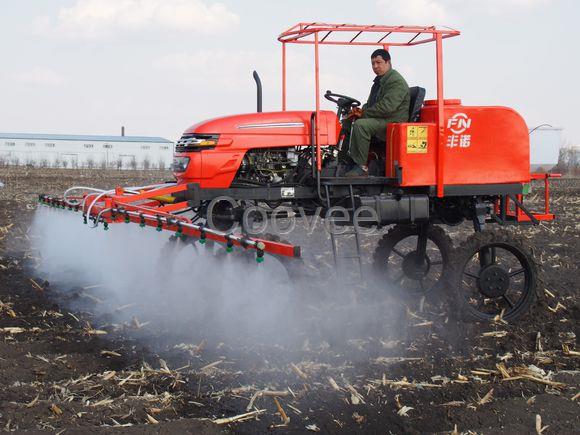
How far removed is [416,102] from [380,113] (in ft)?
1.40

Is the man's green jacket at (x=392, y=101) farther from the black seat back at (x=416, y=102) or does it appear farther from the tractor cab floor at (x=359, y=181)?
the tractor cab floor at (x=359, y=181)

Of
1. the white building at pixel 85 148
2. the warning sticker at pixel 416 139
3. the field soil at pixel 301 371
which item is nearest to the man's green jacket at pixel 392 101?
the warning sticker at pixel 416 139

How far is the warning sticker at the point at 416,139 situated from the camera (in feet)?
21.0

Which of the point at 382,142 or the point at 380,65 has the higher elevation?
the point at 380,65

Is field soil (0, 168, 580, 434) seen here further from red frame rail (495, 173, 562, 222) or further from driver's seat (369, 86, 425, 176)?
driver's seat (369, 86, 425, 176)

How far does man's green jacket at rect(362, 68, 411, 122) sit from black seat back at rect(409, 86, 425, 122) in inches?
2.8

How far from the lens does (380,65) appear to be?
681 centimetres

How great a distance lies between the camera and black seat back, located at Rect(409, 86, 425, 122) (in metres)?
6.71

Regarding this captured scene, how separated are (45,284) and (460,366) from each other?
16.4ft

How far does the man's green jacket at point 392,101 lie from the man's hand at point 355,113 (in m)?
0.24

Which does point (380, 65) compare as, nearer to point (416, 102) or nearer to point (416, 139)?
point (416, 102)

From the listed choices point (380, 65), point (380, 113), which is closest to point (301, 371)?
point (380, 113)

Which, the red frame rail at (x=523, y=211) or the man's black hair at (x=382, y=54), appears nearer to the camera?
the man's black hair at (x=382, y=54)

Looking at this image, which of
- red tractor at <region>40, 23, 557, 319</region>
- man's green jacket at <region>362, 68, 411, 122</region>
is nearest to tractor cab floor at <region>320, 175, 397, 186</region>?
red tractor at <region>40, 23, 557, 319</region>
